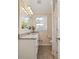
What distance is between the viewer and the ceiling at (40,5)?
7688mm

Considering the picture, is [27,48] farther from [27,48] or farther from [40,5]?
[40,5]

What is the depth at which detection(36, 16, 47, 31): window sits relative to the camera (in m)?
9.89

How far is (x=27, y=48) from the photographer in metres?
3.98

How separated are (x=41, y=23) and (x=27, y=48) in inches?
241

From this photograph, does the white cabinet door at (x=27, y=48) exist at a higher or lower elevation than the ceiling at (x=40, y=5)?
lower

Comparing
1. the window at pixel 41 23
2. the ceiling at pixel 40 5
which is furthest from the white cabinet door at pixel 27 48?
the window at pixel 41 23

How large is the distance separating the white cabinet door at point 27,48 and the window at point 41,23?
234 inches

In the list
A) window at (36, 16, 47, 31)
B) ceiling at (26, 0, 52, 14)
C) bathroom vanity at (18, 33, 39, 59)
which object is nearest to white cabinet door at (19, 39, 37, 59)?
bathroom vanity at (18, 33, 39, 59)

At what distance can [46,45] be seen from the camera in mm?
9664

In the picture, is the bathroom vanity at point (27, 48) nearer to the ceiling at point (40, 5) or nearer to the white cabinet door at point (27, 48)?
the white cabinet door at point (27, 48)
